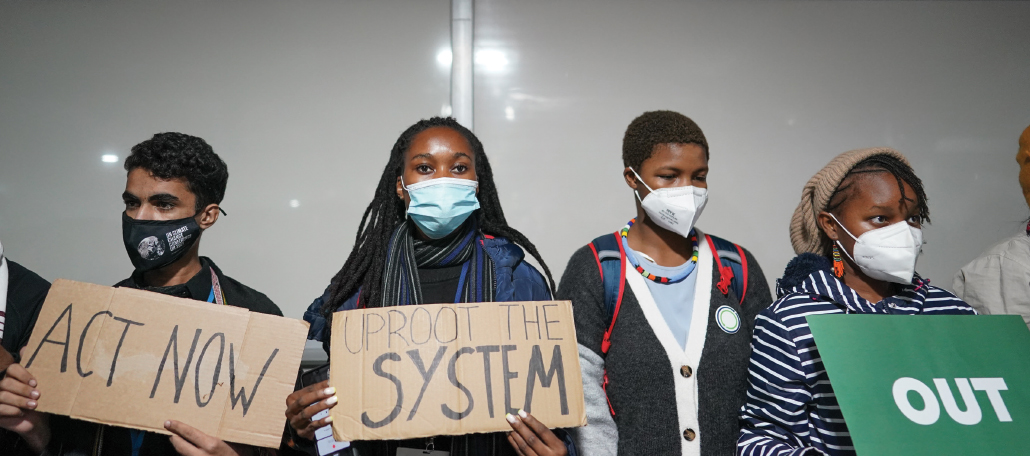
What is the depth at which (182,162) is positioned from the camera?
2.11 m

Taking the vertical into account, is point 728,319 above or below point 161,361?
above

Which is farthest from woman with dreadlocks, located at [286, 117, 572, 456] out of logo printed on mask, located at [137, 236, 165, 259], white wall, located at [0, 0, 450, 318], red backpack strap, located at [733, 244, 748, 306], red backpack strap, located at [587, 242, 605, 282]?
white wall, located at [0, 0, 450, 318]

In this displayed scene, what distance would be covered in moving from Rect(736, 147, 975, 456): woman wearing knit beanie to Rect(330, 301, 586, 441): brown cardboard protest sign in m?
0.65

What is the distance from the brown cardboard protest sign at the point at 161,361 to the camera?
5.24 feet

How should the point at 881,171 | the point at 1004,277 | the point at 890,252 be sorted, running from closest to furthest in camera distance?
the point at 890,252
the point at 881,171
the point at 1004,277

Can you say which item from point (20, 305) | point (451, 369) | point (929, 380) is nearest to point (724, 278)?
point (929, 380)

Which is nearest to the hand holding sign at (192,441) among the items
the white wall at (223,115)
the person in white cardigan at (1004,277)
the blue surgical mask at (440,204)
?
the blue surgical mask at (440,204)

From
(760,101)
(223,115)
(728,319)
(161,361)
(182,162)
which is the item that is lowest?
(161,361)

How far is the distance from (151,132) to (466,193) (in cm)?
252

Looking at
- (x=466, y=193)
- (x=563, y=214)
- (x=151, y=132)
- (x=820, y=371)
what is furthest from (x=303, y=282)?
(x=820, y=371)

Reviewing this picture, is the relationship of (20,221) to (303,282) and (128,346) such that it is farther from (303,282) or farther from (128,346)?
(128,346)

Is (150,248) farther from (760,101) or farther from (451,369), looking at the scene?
(760,101)

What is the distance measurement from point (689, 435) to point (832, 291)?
0.65 meters

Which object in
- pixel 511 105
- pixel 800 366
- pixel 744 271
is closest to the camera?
pixel 800 366
